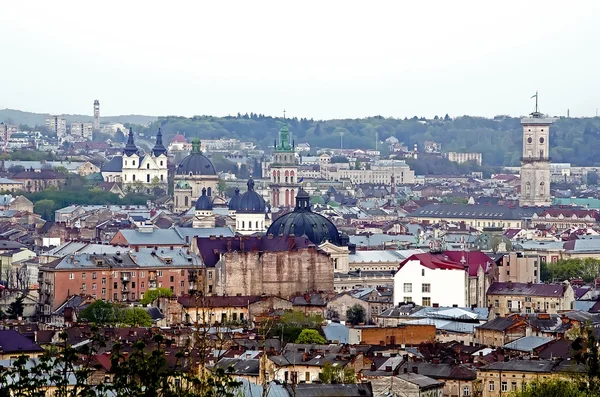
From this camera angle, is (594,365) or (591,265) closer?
(594,365)

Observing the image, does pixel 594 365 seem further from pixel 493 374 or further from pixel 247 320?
pixel 247 320

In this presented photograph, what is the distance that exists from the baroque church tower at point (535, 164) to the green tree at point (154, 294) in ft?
336

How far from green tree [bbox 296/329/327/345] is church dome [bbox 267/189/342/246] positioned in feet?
102

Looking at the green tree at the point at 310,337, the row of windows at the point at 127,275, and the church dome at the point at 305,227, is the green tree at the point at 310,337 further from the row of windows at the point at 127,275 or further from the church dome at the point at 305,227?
the church dome at the point at 305,227

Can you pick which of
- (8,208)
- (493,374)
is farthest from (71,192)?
(493,374)

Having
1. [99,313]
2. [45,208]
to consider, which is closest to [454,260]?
[99,313]

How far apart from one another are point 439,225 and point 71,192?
43345 millimetres

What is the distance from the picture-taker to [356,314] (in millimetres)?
80312

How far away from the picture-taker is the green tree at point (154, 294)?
277 feet

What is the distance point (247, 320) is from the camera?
261ft

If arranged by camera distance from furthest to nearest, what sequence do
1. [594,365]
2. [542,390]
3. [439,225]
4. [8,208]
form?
[8,208] → [439,225] → [542,390] → [594,365]

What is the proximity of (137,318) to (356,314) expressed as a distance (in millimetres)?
9327

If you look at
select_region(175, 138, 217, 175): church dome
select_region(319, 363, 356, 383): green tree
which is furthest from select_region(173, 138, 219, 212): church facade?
select_region(319, 363, 356, 383): green tree

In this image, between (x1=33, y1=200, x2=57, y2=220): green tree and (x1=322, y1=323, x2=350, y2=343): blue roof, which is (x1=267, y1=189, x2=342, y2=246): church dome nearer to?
(x1=322, y1=323, x2=350, y2=343): blue roof
